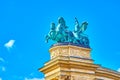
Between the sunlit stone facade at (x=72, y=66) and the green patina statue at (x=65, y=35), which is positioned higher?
the green patina statue at (x=65, y=35)

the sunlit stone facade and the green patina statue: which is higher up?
the green patina statue

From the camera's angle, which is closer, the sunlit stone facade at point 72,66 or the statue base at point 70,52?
the sunlit stone facade at point 72,66

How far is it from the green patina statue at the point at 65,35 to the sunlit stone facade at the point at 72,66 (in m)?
0.72

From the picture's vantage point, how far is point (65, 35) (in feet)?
114

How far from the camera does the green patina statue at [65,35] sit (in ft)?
114

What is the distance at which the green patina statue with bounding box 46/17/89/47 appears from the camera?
34.8 m

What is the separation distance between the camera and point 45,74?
35.1 meters

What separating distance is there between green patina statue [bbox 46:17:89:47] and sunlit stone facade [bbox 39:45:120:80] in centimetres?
72

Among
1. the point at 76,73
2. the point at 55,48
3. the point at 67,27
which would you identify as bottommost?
the point at 76,73

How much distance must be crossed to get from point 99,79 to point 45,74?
5049mm

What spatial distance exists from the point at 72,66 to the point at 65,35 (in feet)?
10.4

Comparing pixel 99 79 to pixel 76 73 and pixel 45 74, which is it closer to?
pixel 76 73

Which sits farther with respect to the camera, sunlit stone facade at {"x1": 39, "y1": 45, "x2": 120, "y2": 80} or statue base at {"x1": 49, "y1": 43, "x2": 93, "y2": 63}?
statue base at {"x1": 49, "y1": 43, "x2": 93, "y2": 63}

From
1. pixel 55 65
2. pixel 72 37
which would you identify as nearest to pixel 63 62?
pixel 55 65
